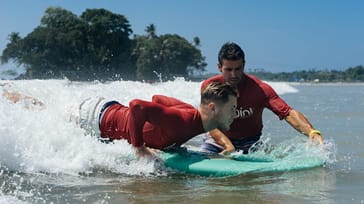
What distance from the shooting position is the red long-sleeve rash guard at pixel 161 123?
463 cm

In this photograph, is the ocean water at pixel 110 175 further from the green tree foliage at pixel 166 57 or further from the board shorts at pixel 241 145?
the green tree foliage at pixel 166 57

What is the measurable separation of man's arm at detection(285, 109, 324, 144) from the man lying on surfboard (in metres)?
0.88

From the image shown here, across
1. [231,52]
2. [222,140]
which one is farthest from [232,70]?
[222,140]

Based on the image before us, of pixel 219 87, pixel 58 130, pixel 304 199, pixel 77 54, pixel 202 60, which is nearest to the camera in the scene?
pixel 304 199

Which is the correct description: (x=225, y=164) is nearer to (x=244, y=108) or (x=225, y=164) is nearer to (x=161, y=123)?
(x=161, y=123)

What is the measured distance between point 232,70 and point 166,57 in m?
76.6

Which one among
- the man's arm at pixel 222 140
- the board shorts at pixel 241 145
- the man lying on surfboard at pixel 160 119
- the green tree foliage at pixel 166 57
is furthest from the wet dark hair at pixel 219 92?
the green tree foliage at pixel 166 57

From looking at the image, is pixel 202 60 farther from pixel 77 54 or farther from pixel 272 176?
pixel 272 176

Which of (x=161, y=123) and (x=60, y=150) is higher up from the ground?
(x=161, y=123)

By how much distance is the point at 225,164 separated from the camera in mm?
4895

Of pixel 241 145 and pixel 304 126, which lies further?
pixel 241 145

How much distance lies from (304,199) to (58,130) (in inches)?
105

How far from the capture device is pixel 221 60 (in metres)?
5.32

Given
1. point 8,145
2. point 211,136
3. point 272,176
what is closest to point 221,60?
point 211,136
